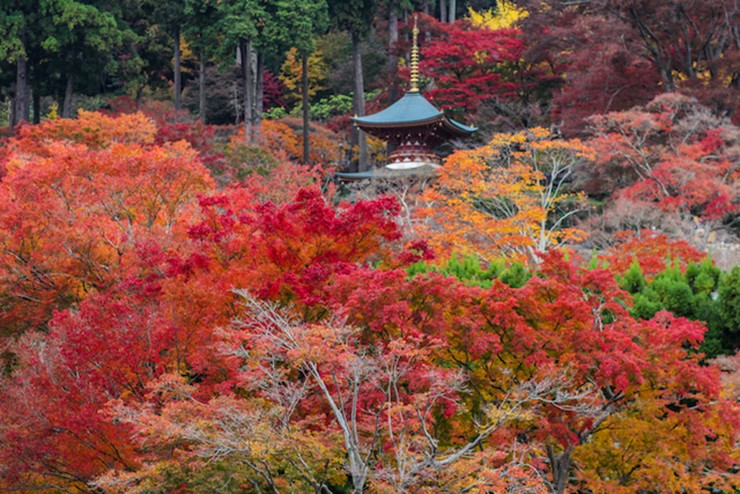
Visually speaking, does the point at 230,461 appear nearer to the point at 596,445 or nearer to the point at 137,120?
the point at 596,445

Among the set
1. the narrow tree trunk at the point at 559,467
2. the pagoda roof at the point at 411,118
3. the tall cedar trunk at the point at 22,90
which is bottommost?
the narrow tree trunk at the point at 559,467

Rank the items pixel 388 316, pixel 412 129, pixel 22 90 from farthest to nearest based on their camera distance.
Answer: pixel 22 90
pixel 412 129
pixel 388 316

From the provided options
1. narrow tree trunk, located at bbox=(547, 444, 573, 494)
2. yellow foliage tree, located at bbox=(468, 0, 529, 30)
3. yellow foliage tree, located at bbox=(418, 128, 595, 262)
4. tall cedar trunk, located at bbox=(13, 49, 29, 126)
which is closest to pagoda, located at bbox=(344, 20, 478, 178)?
yellow foliage tree, located at bbox=(418, 128, 595, 262)

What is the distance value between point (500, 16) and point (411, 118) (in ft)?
53.3

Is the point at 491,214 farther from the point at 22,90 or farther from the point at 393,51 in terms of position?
the point at 22,90

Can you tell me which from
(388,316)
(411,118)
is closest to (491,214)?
(411,118)

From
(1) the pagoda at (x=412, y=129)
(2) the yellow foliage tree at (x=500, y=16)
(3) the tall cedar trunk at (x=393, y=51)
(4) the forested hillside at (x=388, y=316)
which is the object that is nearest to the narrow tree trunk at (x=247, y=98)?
(4) the forested hillside at (x=388, y=316)

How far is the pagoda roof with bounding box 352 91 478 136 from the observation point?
85.7ft

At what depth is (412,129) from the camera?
87.5 ft

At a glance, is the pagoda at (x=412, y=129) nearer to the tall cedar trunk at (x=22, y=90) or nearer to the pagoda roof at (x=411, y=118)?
the pagoda roof at (x=411, y=118)

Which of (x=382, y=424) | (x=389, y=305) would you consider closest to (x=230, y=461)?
(x=382, y=424)

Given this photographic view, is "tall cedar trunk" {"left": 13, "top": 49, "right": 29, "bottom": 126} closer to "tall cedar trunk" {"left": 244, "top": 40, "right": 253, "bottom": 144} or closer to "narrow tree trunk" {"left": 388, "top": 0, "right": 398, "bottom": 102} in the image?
"tall cedar trunk" {"left": 244, "top": 40, "right": 253, "bottom": 144}

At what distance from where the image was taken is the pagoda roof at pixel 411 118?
2611 cm

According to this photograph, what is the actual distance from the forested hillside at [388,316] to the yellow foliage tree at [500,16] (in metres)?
14.0
